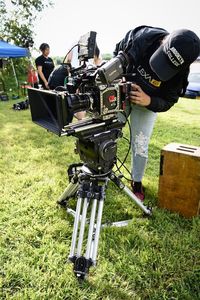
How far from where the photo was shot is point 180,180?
2.29 m

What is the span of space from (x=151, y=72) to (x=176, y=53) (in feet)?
1.73

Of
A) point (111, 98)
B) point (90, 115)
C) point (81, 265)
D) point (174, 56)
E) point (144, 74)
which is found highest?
point (174, 56)

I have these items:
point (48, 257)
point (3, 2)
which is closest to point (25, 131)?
point (48, 257)

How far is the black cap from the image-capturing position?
1.47 metres

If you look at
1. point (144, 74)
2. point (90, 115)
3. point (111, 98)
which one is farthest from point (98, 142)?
→ point (144, 74)

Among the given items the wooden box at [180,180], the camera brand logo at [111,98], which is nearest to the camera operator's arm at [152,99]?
the camera brand logo at [111,98]

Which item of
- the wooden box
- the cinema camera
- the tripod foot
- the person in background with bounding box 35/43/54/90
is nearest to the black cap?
the cinema camera

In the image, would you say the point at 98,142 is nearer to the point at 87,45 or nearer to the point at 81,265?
the point at 87,45

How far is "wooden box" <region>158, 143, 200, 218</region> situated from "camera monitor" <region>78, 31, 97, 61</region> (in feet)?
3.59

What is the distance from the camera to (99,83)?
1.39m

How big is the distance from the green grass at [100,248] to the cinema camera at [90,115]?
24cm

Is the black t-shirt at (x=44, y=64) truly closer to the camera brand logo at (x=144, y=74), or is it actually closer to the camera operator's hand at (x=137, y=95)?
the camera brand logo at (x=144, y=74)

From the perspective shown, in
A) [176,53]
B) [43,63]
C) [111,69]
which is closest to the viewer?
[111,69]

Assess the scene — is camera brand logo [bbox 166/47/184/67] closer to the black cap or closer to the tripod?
the black cap
